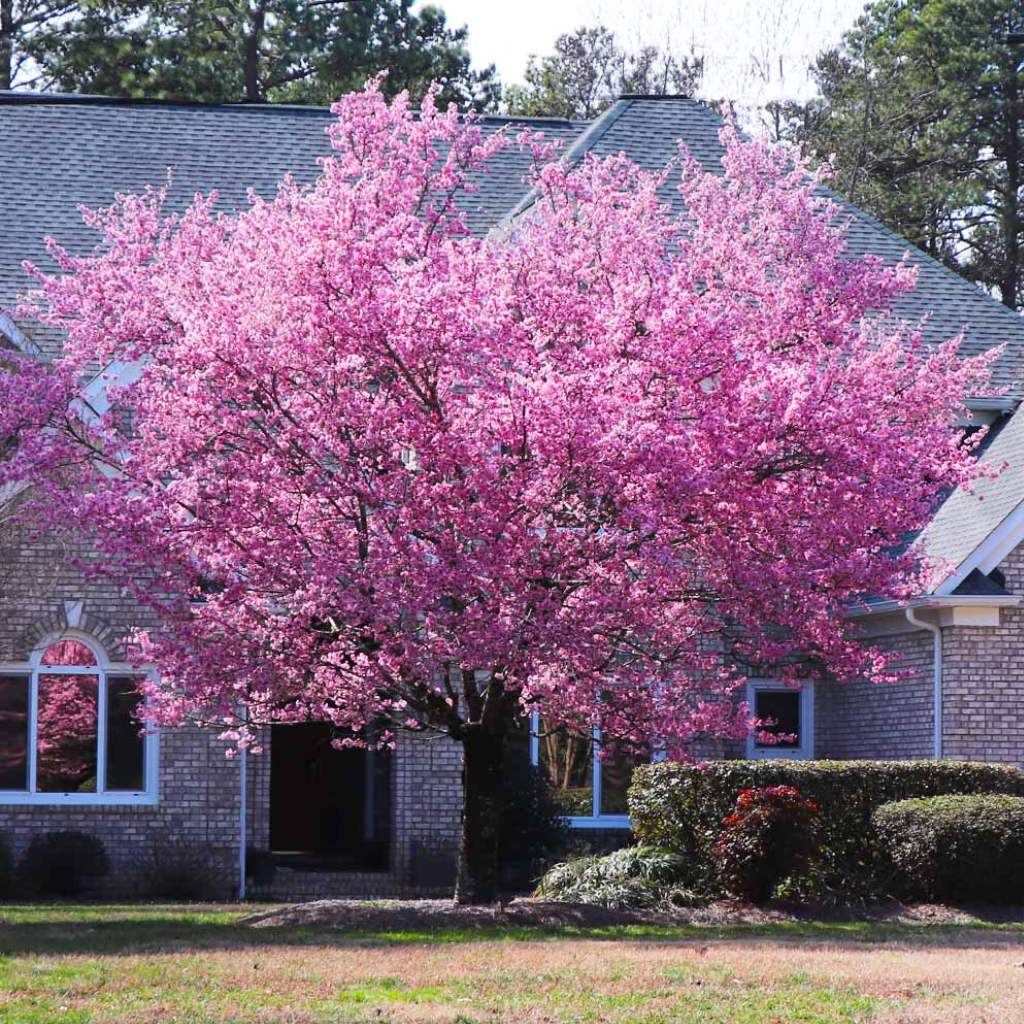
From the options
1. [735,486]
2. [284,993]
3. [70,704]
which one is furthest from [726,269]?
[70,704]

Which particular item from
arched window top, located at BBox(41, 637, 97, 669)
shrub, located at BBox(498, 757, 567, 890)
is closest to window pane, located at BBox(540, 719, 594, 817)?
shrub, located at BBox(498, 757, 567, 890)

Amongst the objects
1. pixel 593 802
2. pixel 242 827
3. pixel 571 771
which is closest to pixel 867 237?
pixel 571 771

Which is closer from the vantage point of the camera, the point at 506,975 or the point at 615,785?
the point at 506,975

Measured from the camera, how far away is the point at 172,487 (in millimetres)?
14383

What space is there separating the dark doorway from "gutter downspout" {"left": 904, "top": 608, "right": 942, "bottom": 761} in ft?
24.2

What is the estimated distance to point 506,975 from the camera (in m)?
11.7

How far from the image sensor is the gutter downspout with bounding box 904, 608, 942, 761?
1995 centimetres

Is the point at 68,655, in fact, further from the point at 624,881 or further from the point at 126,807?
the point at 624,881

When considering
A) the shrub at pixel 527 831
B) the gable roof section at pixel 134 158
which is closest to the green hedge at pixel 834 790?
the shrub at pixel 527 831

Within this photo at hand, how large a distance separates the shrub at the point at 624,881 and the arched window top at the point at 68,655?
571cm

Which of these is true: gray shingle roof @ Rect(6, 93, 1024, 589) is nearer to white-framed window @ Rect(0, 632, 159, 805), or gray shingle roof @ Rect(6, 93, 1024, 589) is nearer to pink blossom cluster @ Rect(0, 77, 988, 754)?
white-framed window @ Rect(0, 632, 159, 805)

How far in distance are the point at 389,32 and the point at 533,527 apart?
2980cm

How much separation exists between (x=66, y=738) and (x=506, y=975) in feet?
33.0

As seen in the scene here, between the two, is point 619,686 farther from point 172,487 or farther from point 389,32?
point 389,32
